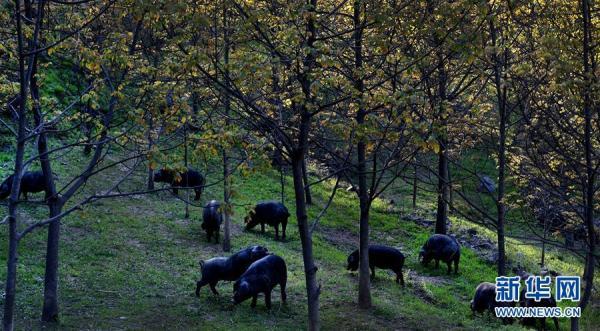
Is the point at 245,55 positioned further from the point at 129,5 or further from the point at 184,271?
the point at 184,271

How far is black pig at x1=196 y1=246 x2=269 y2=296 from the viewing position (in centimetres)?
1739

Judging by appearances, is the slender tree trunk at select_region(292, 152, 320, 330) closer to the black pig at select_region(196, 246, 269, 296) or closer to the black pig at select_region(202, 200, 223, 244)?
the black pig at select_region(196, 246, 269, 296)

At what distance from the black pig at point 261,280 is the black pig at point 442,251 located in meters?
9.25

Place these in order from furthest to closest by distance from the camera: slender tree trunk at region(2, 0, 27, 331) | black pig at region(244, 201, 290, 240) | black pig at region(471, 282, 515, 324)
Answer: black pig at region(244, 201, 290, 240) → black pig at region(471, 282, 515, 324) → slender tree trunk at region(2, 0, 27, 331)

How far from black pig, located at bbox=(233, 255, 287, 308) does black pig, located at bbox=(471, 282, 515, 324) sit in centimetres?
582

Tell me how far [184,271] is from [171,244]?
9.82ft

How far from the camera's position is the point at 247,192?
3459 centimetres

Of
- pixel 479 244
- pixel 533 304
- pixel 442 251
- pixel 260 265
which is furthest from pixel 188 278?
pixel 479 244

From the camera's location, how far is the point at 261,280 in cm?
1672

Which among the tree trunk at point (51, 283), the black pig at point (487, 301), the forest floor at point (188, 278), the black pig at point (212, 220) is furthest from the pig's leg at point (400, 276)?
the tree trunk at point (51, 283)

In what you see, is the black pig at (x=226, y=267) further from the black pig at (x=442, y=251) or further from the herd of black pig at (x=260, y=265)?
the black pig at (x=442, y=251)

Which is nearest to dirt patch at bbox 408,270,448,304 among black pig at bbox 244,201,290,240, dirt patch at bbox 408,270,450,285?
dirt patch at bbox 408,270,450,285

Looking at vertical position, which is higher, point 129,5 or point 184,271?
point 129,5

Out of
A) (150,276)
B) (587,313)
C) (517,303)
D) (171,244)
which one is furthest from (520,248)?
(150,276)
